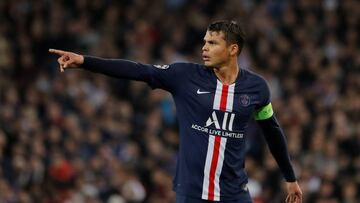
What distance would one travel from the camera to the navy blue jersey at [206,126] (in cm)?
731

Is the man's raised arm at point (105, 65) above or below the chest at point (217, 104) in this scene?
above

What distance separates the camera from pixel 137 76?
23.8 ft

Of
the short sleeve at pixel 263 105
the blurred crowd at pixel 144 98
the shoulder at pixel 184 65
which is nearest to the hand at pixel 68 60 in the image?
the shoulder at pixel 184 65

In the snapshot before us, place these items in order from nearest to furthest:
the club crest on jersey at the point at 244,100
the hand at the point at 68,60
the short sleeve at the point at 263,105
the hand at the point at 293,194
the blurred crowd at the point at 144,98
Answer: the hand at the point at 68,60, the club crest on jersey at the point at 244,100, the short sleeve at the point at 263,105, the hand at the point at 293,194, the blurred crowd at the point at 144,98

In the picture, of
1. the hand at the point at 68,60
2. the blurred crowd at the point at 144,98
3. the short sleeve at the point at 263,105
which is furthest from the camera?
the blurred crowd at the point at 144,98

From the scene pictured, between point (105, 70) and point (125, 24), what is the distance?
421 inches

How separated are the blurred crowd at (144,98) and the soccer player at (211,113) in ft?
17.3

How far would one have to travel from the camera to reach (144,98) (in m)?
15.9

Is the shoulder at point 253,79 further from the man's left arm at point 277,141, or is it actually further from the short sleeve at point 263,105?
the man's left arm at point 277,141

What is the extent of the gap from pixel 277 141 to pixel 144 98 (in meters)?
8.35

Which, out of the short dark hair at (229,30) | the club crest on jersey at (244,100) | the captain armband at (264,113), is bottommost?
the captain armband at (264,113)

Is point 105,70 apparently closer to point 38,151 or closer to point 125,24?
point 38,151

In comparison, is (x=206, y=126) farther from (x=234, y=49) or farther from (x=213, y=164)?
(x=234, y=49)

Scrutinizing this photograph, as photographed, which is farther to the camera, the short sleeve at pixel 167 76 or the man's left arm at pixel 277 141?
the man's left arm at pixel 277 141
